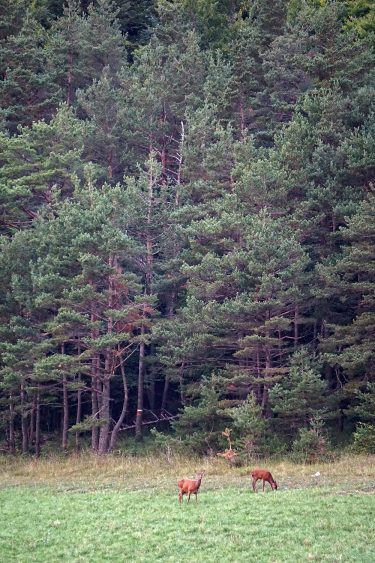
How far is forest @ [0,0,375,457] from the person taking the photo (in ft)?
82.9

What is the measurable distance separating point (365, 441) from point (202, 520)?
440 inches

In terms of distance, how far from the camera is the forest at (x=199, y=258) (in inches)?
995

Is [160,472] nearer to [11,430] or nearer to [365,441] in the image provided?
[365,441]

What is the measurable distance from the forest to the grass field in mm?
5120

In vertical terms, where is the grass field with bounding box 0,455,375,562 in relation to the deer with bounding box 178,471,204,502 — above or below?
below

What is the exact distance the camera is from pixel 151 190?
98.3 feet

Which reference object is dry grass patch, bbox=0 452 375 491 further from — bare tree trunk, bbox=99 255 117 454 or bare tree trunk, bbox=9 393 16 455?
bare tree trunk, bbox=9 393 16 455

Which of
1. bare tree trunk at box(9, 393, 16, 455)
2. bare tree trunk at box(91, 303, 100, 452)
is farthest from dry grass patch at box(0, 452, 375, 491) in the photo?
bare tree trunk at box(9, 393, 16, 455)

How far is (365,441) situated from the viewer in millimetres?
23297

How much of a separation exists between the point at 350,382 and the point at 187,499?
11.4 meters

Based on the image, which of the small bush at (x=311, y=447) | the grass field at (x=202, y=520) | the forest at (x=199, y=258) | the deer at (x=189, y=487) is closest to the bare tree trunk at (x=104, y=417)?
the forest at (x=199, y=258)

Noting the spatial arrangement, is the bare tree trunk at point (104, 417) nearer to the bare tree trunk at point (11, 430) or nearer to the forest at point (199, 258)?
the forest at point (199, 258)

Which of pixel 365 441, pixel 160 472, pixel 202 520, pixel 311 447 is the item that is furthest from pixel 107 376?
pixel 202 520

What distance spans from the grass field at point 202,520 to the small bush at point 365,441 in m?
2.14
